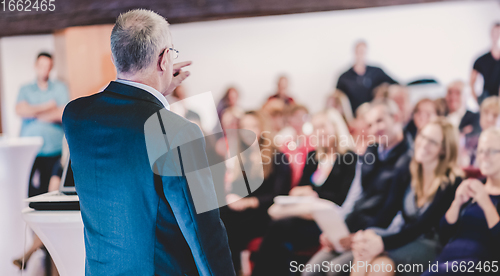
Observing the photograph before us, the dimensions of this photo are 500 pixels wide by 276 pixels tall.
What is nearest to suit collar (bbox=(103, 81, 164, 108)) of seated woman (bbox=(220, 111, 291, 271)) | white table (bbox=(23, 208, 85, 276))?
white table (bbox=(23, 208, 85, 276))

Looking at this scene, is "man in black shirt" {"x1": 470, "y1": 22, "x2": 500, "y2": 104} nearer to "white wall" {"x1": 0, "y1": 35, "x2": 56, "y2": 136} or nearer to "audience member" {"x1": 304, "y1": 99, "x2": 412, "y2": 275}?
"audience member" {"x1": 304, "y1": 99, "x2": 412, "y2": 275}

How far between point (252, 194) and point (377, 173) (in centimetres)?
82

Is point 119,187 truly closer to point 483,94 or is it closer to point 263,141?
point 263,141

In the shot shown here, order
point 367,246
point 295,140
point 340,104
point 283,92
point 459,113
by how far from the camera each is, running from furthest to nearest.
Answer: point 283,92 < point 340,104 < point 459,113 < point 295,140 < point 367,246

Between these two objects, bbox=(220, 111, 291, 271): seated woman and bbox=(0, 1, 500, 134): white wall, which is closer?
bbox=(220, 111, 291, 271): seated woman

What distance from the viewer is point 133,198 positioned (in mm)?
718

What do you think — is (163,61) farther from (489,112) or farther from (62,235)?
(489,112)

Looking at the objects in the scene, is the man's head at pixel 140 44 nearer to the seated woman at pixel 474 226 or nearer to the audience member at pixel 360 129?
the seated woman at pixel 474 226

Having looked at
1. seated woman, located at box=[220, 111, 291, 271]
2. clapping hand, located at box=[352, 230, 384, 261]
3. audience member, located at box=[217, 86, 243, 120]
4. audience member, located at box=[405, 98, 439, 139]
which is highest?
audience member, located at box=[217, 86, 243, 120]

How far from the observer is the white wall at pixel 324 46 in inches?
122

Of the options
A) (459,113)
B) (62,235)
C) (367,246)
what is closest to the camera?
(62,235)

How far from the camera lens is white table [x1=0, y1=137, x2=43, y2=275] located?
75.5 inches

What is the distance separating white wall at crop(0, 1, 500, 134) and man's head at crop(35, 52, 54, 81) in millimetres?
90

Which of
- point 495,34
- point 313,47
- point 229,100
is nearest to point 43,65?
point 229,100
